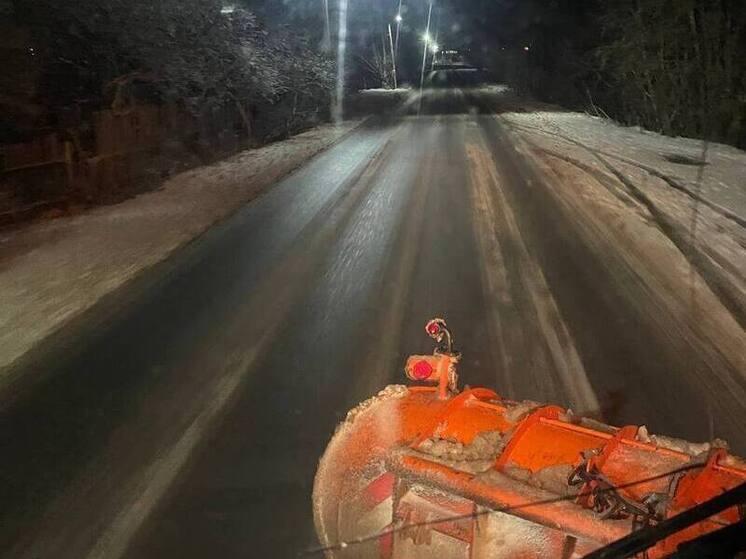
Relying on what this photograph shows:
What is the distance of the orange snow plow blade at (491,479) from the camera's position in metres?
2.42

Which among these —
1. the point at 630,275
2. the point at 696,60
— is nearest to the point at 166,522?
the point at 630,275

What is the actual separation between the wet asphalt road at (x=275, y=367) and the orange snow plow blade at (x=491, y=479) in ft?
2.93

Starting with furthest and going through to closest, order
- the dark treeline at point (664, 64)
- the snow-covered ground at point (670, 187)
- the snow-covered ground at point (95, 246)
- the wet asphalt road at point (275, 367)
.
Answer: the dark treeline at point (664, 64) < the snow-covered ground at point (670, 187) < the snow-covered ground at point (95, 246) < the wet asphalt road at point (275, 367)

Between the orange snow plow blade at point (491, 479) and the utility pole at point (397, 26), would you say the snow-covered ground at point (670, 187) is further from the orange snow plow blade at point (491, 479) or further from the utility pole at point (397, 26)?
the utility pole at point (397, 26)

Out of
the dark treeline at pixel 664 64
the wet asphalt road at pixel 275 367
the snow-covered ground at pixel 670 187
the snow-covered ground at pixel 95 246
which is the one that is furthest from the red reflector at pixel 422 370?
the dark treeline at pixel 664 64

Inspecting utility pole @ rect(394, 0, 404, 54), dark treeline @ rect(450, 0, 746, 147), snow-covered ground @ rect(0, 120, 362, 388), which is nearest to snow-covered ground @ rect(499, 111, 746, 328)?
dark treeline @ rect(450, 0, 746, 147)

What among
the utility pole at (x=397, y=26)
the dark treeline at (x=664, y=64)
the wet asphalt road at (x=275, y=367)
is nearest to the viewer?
the wet asphalt road at (x=275, y=367)

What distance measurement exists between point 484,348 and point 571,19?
35.0 meters

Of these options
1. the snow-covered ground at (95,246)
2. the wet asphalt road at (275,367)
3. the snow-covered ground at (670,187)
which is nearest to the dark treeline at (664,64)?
the snow-covered ground at (670,187)

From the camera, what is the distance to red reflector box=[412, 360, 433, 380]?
3322 mm

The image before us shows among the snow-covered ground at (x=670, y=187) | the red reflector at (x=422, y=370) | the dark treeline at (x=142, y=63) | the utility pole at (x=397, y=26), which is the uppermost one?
the utility pole at (x=397, y=26)

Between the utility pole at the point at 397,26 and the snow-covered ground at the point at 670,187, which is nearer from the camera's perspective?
the snow-covered ground at the point at 670,187

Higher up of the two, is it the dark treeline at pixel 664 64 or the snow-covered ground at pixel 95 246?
the dark treeline at pixel 664 64

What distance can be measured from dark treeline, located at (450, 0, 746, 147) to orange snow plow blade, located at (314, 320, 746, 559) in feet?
63.6
